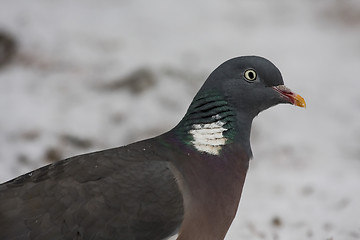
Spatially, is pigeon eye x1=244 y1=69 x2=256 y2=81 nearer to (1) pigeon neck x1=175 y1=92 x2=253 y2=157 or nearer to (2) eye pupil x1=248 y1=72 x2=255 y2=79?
(2) eye pupil x1=248 y1=72 x2=255 y2=79

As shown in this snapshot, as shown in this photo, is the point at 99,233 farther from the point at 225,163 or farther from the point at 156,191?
the point at 225,163

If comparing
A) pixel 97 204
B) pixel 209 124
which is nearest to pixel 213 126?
pixel 209 124

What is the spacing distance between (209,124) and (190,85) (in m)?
3.75

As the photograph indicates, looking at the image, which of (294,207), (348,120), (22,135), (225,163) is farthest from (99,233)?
(348,120)

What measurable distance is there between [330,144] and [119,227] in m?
3.99

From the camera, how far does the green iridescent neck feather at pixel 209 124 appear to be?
12.2ft

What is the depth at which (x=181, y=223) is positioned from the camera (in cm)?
338

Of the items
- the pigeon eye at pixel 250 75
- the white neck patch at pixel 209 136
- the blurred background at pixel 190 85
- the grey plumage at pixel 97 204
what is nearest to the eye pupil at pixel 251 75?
the pigeon eye at pixel 250 75

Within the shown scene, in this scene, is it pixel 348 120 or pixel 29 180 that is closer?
pixel 29 180

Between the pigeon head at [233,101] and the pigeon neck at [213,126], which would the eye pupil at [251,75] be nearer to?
the pigeon head at [233,101]

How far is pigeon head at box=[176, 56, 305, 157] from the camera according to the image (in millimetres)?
3773

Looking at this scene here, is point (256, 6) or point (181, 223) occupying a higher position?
point (256, 6)

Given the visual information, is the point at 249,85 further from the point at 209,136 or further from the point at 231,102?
the point at 209,136

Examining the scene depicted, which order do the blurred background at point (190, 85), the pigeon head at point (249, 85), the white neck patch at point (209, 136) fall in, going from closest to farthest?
the white neck patch at point (209, 136) < the pigeon head at point (249, 85) < the blurred background at point (190, 85)
